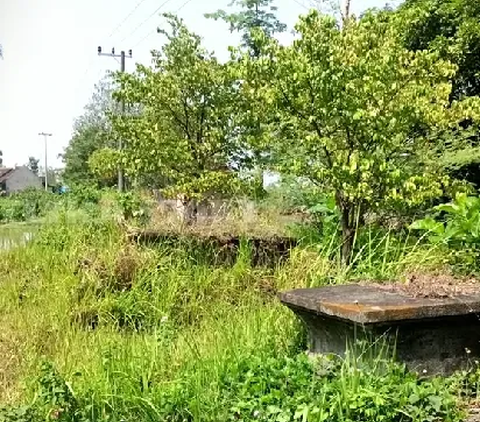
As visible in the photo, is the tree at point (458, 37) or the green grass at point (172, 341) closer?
the green grass at point (172, 341)

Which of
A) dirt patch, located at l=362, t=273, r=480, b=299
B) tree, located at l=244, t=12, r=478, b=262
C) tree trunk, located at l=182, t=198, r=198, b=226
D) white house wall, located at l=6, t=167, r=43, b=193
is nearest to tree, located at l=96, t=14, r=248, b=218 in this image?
tree trunk, located at l=182, t=198, r=198, b=226

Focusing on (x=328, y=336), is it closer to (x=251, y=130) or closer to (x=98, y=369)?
(x=98, y=369)

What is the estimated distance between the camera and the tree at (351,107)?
3.79m

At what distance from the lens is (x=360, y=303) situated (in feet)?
9.05

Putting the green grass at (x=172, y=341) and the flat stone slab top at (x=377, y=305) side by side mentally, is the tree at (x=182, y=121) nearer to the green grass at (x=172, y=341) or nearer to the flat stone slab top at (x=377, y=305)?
the green grass at (x=172, y=341)

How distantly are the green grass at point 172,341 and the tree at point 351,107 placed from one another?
436 millimetres

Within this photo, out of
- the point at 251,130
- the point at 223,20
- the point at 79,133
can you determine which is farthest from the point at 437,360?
the point at 79,133

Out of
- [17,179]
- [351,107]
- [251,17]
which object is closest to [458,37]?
[351,107]

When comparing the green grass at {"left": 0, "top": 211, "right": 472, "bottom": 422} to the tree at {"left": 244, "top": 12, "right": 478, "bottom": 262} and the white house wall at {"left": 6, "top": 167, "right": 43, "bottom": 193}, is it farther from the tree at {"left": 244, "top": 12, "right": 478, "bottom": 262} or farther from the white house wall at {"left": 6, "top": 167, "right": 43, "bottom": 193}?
the white house wall at {"left": 6, "top": 167, "right": 43, "bottom": 193}

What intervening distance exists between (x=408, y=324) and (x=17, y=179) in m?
57.8

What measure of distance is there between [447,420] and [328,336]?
29.8 inches

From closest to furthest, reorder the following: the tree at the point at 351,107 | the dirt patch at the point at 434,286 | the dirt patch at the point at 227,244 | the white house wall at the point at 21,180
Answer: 1. the dirt patch at the point at 434,286
2. the tree at the point at 351,107
3. the dirt patch at the point at 227,244
4. the white house wall at the point at 21,180

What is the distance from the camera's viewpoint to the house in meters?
53.3

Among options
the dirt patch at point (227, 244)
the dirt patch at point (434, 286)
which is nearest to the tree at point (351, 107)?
the dirt patch at point (434, 286)
